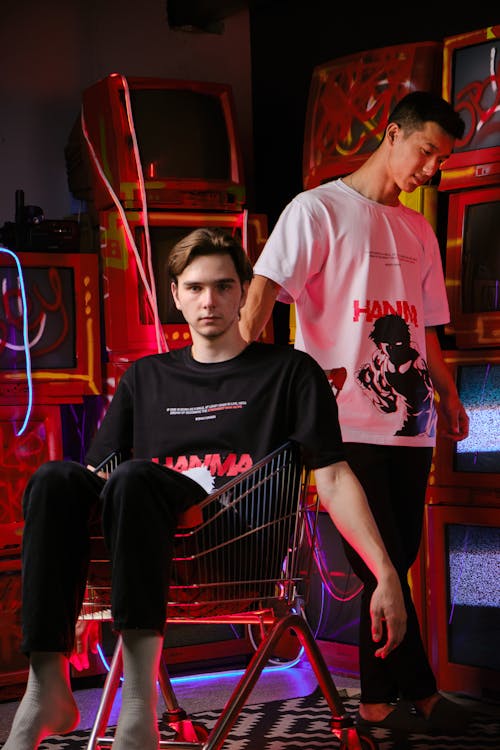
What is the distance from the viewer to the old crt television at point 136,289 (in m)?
3.22

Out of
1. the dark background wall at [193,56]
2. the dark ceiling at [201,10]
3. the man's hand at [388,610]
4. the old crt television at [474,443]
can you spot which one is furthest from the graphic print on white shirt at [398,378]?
the dark ceiling at [201,10]

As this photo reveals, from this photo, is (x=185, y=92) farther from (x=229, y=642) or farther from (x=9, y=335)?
(x=229, y=642)

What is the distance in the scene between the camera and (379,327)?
2.58m

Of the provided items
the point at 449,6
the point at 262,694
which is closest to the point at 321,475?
the point at 262,694

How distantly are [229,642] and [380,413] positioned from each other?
3.88 feet

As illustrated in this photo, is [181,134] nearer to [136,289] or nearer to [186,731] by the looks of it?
[136,289]

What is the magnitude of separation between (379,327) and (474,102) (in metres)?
0.81

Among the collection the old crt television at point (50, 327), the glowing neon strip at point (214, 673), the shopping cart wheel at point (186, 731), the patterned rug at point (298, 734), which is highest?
the old crt television at point (50, 327)

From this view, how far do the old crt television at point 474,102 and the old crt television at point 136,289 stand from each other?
0.85 metres

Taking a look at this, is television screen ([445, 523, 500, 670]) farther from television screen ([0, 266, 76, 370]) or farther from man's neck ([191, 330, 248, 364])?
television screen ([0, 266, 76, 370])

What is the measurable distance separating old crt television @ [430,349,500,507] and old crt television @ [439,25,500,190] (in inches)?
19.1

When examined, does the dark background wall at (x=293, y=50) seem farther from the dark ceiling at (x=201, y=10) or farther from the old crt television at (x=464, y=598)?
the old crt television at (x=464, y=598)

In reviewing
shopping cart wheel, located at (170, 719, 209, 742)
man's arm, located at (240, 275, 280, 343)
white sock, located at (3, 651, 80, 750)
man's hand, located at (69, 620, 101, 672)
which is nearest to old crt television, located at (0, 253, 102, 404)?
man's hand, located at (69, 620, 101, 672)

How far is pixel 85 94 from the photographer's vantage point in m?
3.42
